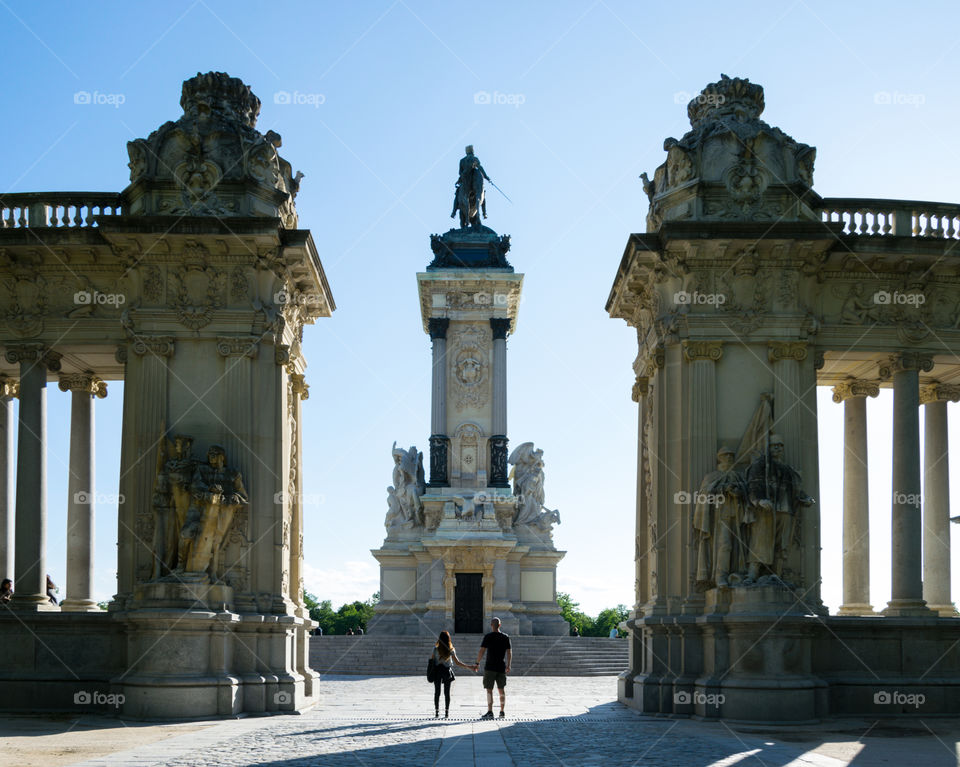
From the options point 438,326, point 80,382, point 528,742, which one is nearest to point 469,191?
point 438,326

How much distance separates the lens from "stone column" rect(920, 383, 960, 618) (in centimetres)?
2653

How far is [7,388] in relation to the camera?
28.0m

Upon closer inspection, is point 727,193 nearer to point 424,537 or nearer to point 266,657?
point 266,657

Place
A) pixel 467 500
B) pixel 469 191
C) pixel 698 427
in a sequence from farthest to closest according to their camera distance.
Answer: pixel 469 191 < pixel 467 500 < pixel 698 427

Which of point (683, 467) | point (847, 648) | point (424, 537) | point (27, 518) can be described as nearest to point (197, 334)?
point (27, 518)

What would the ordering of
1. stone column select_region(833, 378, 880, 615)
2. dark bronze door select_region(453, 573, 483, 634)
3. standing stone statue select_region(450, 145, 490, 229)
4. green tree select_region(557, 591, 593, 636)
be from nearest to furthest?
stone column select_region(833, 378, 880, 615), dark bronze door select_region(453, 573, 483, 634), standing stone statue select_region(450, 145, 490, 229), green tree select_region(557, 591, 593, 636)

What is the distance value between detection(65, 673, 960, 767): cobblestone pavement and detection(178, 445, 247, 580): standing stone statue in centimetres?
294

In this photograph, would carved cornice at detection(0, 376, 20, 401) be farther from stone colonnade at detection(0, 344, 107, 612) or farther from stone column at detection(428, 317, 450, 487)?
stone column at detection(428, 317, 450, 487)

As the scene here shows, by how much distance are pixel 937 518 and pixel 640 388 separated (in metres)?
6.87

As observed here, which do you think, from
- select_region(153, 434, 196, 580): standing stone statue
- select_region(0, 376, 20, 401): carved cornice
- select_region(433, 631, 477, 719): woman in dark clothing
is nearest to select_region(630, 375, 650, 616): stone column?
select_region(433, 631, 477, 719): woman in dark clothing

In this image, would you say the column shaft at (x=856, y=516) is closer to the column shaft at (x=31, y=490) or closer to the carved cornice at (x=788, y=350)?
the carved cornice at (x=788, y=350)

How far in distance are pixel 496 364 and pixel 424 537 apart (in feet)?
25.6

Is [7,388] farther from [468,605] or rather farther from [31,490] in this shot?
[468,605]

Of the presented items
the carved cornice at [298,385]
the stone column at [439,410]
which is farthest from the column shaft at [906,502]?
the stone column at [439,410]
